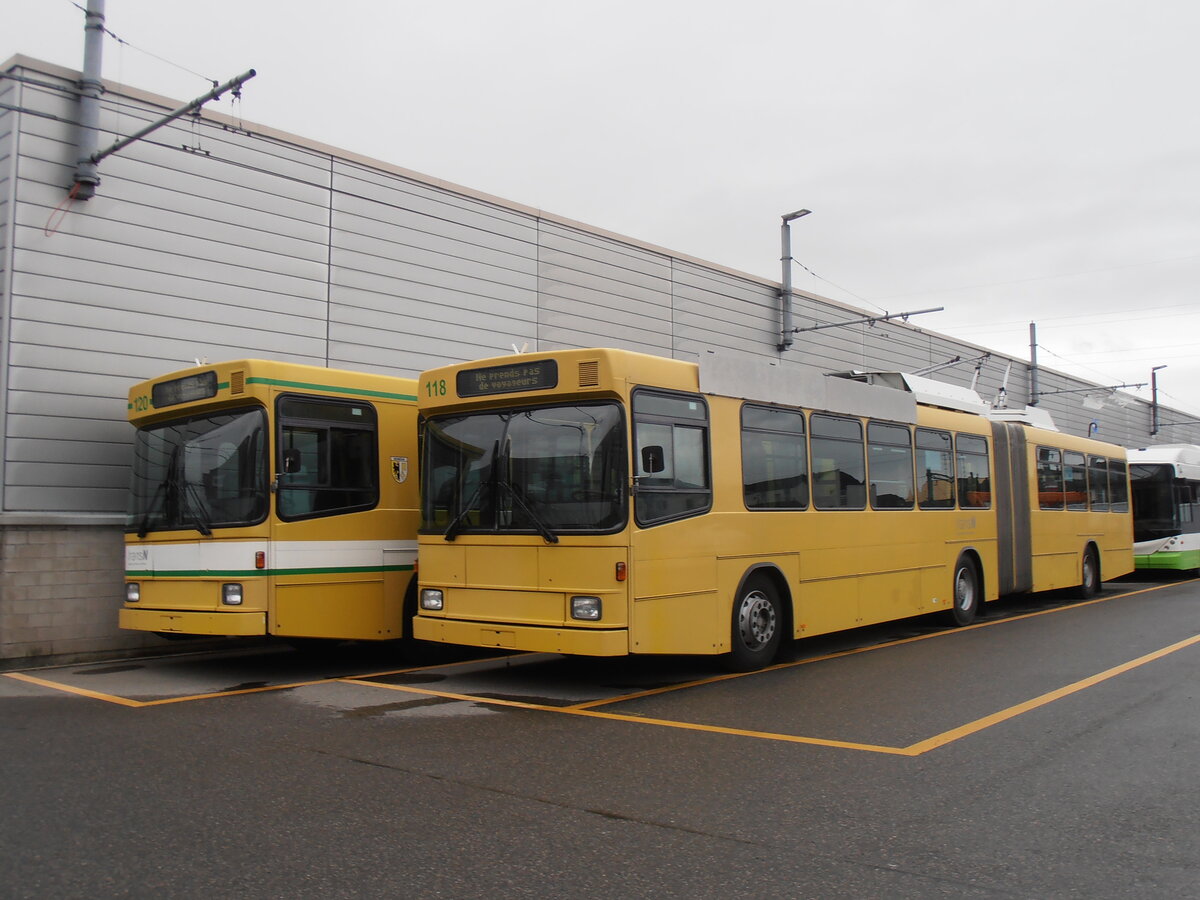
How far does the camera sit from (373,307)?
16.3 meters

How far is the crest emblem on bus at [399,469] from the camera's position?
→ 436 inches

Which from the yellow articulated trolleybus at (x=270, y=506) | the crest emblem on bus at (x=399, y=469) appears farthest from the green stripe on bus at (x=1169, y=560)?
the yellow articulated trolleybus at (x=270, y=506)

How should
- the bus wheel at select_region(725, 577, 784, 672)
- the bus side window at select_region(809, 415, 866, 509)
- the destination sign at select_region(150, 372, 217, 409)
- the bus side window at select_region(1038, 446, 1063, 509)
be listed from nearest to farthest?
the bus wheel at select_region(725, 577, 784, 672) → the destination sign at select_region(150, 372, 217, 409) → the bus side window at select_region(809, 415, 866, 509) → the bus side window at select_region(1038, 446, 1063, 509)

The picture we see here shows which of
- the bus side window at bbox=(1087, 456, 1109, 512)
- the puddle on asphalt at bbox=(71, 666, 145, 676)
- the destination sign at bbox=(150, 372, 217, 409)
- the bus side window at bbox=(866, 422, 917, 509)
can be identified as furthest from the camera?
the bus side window at bbox=(1087, 456, 1109, 512)

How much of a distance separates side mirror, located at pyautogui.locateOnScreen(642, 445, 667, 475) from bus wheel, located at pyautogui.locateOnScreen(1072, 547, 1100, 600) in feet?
39.9

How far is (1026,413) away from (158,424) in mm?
13767

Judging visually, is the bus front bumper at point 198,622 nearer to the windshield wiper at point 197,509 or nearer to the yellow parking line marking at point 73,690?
the windshield wiper at point 197,509

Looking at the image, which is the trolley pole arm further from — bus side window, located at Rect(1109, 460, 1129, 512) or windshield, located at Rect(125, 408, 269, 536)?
bus side window, located at Rect(1109, 460, 1129, 512)

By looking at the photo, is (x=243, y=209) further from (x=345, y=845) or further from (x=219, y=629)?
(x=345, y=845)

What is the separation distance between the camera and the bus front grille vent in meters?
8.52

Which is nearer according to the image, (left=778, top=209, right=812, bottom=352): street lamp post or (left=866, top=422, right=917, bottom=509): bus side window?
(left=866, top=422, right=917, bottom=509): bus side window

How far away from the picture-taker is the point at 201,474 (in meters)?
10.3

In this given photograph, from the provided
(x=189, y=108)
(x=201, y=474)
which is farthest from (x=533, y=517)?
(x=189, y=108)

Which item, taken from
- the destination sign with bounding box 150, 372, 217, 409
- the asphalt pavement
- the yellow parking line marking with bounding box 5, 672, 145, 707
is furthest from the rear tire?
the yellow parking line marking with bounding box 5, 672, 145, 707
